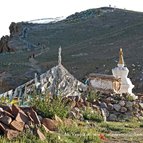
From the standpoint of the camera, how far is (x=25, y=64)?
64.4 meters

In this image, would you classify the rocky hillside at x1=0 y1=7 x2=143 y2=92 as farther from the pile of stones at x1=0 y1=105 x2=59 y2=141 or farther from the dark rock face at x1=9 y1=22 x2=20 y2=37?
the pile of stones at x1=0 y1=105 x2=59 y2=141

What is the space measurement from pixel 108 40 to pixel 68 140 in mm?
71911

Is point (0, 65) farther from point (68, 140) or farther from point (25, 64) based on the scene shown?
Result: point (68, 140)

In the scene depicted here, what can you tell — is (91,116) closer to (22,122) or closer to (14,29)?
(22,122)

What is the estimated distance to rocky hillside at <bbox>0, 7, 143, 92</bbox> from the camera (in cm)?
5688

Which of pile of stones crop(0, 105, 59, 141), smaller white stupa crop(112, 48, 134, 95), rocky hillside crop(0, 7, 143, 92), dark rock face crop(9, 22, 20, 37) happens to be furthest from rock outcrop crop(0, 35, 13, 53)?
pile of stones crop(0, 105, 59, 141)

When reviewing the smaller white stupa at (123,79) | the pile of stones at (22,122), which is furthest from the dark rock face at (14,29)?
the pile of stones at (22,122)

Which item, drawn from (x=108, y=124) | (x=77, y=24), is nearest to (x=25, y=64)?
(x=77, y=24)

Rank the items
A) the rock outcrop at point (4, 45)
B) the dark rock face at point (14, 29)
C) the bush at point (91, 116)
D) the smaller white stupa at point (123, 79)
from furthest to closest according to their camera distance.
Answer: the dark rock face at point (14, 29) < the rock outcrop at point (4, 45) < the smaller white stupa at point (123, 79) < the bush at point (91, 116)

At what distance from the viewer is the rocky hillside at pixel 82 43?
56.9m

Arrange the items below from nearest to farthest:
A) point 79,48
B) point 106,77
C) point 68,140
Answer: point 68,140 → point 106,77 → point 79,48

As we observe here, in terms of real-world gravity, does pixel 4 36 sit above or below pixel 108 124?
above

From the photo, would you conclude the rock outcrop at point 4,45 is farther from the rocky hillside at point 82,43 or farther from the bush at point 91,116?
the bush at point 91,116

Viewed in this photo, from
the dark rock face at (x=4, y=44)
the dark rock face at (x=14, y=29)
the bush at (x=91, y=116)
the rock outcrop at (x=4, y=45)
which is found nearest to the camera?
the bush at (x=91, y=116)
